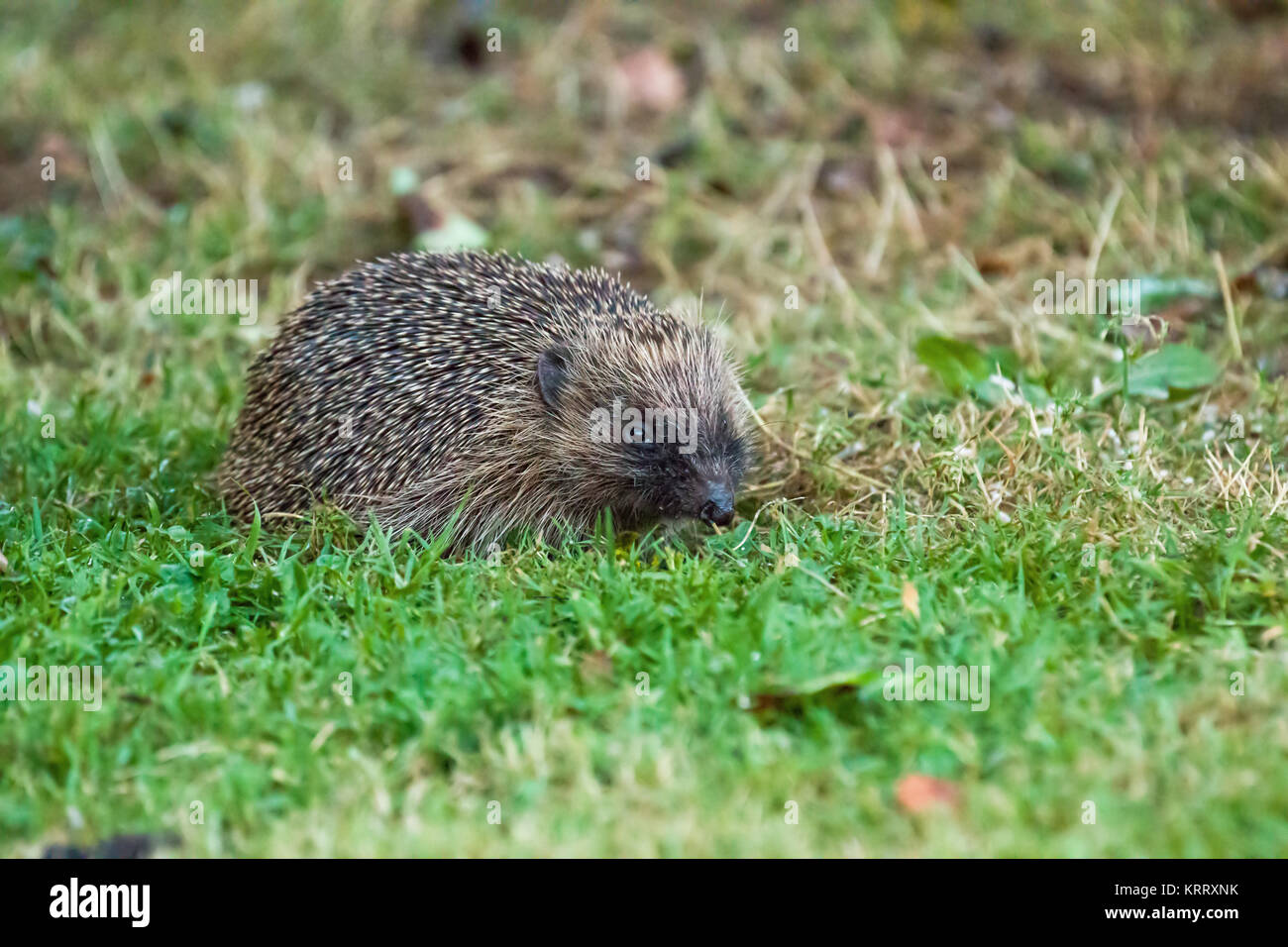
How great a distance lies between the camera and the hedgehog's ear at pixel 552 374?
6559 millimetres

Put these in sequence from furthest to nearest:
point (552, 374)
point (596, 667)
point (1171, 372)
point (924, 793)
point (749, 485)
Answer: point (1171, 372) < point (749, 485) < point (552, 374) < point (596, 667) < point (924, 793)

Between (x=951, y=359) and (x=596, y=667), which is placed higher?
(x=951, y=359)

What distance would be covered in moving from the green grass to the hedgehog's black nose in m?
0.17

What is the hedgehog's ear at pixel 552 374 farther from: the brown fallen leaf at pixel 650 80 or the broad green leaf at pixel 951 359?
the brown fallen leaf at pixel 650 80

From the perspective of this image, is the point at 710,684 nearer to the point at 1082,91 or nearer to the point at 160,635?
the point at 160,635

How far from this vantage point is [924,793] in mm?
4074

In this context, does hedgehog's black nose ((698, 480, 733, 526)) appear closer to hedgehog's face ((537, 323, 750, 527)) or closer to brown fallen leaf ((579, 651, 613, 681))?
hedgehog's face ((537, 323, 750, 527))

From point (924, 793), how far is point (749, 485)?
117 inches

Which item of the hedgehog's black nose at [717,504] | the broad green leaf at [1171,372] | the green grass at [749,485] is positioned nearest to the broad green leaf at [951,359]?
the green grass at [749,485]

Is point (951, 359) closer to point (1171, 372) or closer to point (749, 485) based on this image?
point (1171, 372)

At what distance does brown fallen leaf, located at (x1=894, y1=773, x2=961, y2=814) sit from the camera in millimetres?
4031

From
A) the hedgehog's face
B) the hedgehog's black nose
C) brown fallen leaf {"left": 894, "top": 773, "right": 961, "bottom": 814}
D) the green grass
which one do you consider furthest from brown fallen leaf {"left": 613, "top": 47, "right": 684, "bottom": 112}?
brown fallen leaf {"left": 894, "top": 773, "right": 961, "bottom": 814}

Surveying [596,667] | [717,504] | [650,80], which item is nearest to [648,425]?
[717,504]
